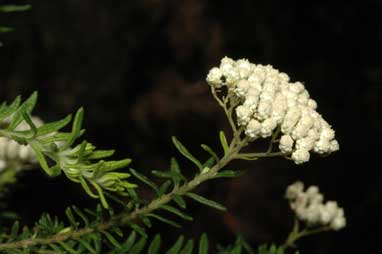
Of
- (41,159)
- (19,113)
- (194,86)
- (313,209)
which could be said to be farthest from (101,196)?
(194,86)

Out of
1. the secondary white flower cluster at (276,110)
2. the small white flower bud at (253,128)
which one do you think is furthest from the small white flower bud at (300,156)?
the small white flower bud at (253,128)

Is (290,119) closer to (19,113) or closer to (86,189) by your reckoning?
(86,189)

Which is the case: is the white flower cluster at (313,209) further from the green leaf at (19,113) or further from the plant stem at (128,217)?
the green leaf at (19,113)

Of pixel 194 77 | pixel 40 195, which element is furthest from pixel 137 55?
pixel 40 195

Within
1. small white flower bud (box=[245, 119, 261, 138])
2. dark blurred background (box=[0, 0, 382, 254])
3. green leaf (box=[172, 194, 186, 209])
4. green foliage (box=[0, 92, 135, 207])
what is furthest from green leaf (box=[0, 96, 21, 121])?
dark blurred background (box=[0, 0, 382, 254])

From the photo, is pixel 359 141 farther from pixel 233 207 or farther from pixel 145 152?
pixel 145 152
